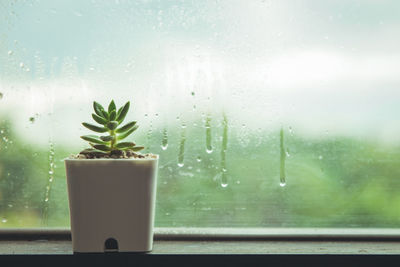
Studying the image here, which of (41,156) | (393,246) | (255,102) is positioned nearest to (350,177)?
(393,246)

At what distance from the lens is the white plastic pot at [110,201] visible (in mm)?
719

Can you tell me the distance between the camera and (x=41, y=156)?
0.90m

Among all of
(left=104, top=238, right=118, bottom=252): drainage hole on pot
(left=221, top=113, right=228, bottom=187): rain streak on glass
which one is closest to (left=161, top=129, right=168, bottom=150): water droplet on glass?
(left=221, top=113, right=228, bottom=187): rain streak on glass

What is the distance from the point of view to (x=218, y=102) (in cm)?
91

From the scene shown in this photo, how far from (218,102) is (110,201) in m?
0.33

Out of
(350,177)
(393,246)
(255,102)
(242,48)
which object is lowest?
(393,246)

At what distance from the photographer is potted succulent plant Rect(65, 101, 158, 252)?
0.72 m

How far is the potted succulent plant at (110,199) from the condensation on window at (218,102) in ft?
0.56

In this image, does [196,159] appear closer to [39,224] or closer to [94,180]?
[94,180]

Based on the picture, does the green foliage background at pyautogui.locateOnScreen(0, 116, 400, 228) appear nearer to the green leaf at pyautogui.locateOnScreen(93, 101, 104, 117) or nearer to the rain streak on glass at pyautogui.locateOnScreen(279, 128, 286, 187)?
→ the rain streak on glass at pyautogui.locateOnScreen(279, 128, 286, 187)

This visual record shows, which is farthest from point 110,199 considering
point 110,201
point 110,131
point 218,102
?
point 218,102

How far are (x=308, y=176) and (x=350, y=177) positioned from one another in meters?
0.10

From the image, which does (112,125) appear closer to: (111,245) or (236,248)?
(111,245)

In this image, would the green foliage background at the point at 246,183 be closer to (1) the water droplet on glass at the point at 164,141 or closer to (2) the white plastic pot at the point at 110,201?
(1) the water droplet on glass at the point at 164,141
